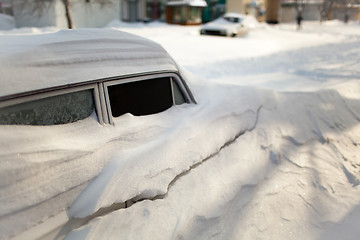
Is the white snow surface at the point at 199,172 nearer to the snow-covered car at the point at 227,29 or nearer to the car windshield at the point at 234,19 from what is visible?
the snow-covered car at the point at 227,29

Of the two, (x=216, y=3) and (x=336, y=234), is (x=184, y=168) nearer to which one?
(x=336, y=234)

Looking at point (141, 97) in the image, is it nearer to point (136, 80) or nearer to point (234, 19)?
point (136, 80)

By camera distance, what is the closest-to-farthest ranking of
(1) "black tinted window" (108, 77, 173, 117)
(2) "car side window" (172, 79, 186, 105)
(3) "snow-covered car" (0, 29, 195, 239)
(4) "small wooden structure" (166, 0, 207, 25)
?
(3) "snow-covered car" (0, 29, 195, 239), (1) "black tinted window" (108, 77, 173, 117), (2) "car side window" (172, 79, 186, 105), (4) "small wooden structure" (166, 0, 207, 25)

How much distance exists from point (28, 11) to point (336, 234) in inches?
740

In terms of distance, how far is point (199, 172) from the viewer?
8.03ft

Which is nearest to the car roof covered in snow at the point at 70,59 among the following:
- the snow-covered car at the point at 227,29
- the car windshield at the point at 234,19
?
the snow-covered car at the point at 227,29

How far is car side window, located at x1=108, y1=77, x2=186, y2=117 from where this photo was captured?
2.25 meters

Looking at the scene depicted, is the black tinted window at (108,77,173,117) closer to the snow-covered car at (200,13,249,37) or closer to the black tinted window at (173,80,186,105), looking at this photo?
the black tinted window at (173,80,186,105)

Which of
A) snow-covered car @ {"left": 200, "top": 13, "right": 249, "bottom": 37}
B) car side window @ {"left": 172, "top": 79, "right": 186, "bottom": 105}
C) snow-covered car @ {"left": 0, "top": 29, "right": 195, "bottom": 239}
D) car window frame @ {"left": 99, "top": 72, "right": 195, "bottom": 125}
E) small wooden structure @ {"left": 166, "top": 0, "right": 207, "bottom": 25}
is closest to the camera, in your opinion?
snow-covered car @ {"left": 0, "top": 29, "right": 195, "bottom": 239}

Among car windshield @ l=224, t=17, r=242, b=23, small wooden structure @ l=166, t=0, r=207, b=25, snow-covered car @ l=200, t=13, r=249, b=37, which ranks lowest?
snow-covered car @ l=200, t=13, r=249, b=37

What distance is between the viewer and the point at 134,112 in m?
2.40

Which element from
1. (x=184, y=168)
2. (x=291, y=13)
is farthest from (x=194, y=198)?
(x=291, y=13)

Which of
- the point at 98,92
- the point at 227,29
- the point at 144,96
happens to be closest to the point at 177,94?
the point at 144,96

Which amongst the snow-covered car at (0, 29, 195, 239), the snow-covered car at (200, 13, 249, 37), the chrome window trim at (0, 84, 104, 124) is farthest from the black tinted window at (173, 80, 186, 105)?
the snow-covered car at (200, 13, 249, 37)
